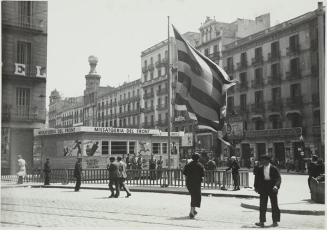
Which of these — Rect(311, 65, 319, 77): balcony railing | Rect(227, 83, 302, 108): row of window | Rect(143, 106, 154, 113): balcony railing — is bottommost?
Rect(227, 83, 302, 108): row of window

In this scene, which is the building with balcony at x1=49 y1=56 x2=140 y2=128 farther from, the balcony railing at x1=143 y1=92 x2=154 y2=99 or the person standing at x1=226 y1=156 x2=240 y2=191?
the person standing at x1=226 y1=156 x2=240 y2=191

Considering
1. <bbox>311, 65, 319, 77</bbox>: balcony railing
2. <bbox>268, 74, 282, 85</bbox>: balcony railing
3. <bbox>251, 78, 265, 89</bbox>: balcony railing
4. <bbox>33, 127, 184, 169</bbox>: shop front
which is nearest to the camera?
<bbox>33, 127, 184, 169</bbox>: shop front

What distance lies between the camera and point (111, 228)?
9172 millimetres

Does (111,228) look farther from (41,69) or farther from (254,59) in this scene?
(254,59)

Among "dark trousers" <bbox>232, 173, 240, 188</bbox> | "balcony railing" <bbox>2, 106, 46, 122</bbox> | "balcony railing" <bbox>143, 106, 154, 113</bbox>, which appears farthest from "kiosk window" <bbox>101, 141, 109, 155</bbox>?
"balcony railing" <bbox>143, 106, 154, 113</bbox>

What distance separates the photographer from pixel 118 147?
2772 cm

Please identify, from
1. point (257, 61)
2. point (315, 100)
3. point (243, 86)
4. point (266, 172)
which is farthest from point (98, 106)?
point (266, 172)

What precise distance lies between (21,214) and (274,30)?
42.5 m

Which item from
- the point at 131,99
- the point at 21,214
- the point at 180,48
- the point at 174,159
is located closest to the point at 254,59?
the point at 174,159

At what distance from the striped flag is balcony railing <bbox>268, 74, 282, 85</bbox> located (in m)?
35.8

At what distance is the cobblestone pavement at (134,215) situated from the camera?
9863mm

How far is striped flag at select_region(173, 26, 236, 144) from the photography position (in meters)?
13.9

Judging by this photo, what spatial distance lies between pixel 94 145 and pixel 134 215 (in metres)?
15.4

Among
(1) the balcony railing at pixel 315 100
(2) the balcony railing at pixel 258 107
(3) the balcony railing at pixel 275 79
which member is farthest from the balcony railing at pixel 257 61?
(1) the balcony railing at pixel 315 100
